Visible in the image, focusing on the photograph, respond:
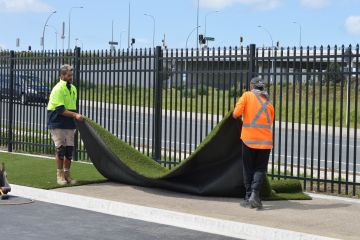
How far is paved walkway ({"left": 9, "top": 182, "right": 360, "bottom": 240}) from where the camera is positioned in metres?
7.34

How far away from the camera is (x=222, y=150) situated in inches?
374

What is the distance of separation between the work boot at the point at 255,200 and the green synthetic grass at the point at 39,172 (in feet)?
10.6

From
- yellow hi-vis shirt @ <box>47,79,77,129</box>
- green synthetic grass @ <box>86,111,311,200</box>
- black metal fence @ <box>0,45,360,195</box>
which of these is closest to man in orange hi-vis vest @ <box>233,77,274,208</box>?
green synthetic grass @ <box>86,111,311,200</box>

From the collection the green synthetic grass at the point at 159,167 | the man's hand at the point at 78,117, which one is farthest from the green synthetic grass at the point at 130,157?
the man's hand at the point at 78,117

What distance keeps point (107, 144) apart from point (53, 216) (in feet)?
7.96

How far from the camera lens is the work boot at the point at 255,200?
8555 millimetres

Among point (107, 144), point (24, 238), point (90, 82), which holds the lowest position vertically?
point (24, 238)

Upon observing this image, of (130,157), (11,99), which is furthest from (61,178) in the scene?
(11,99)

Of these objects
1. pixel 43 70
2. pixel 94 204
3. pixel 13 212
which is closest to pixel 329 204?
pixel 94 204

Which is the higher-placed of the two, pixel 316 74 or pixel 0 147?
pixel 316 74

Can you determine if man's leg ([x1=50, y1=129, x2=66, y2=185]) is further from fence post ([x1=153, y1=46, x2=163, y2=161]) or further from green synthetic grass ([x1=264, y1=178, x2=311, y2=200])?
green synthetic grass ([x1=264, y1=178, x2=311, y2=200])

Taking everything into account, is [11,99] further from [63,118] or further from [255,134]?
[255,134]

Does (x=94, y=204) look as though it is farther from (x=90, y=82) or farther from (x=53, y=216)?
(x=90, y=82)

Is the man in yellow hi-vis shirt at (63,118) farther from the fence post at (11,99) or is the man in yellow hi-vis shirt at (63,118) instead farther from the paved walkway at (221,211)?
the fence post at (11,99)
